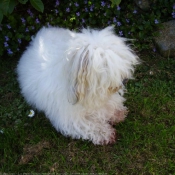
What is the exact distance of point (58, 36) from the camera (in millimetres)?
2887

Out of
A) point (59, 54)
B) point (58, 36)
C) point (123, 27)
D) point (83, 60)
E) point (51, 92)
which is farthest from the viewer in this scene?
point (123, 27)

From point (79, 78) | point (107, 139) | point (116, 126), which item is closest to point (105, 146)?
point (107, 139)

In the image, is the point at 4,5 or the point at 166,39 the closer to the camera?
the point at 4,5

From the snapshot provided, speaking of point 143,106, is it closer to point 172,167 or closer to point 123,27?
point 172,167

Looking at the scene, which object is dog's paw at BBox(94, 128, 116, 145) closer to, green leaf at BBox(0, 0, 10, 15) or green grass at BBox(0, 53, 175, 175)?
green grass at BBox(0, 53, 175, 175)

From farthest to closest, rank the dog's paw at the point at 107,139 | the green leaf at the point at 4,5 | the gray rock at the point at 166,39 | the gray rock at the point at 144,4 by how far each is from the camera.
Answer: the gray rock at the point at 144,4
the gray rock at the point at 166,39
the dog's paw at the point at 107,139
the green leaf at the point at 4,5

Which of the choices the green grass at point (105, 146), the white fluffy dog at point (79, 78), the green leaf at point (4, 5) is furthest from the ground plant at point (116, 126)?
the green leaf at point (4, 5)

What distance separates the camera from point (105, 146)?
265cm

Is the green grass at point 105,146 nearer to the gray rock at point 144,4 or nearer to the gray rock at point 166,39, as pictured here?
the gray rock at point 166,39

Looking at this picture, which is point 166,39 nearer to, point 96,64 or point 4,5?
point 96,64

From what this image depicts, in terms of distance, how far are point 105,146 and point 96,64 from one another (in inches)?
40.2

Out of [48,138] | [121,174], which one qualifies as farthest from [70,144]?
[121,174]

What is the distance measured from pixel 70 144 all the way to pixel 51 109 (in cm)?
40

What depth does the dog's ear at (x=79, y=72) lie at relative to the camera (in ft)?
6.45
